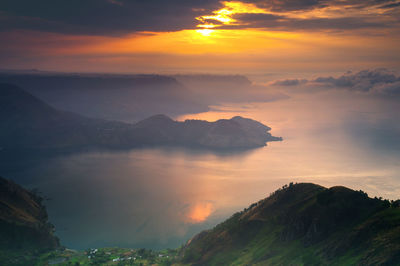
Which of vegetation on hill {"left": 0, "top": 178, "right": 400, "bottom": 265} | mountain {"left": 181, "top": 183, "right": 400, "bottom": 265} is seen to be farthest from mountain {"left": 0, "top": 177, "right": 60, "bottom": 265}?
mountain {"left": 181, "top": 183, "right": 400, "bottom": 265}

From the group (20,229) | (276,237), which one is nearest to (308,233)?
(276,237)

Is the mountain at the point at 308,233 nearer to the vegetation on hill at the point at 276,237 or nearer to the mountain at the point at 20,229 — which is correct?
the vegetation on hill at the point at 276,237

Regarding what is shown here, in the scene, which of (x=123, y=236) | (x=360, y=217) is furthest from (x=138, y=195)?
(x=360, y=217)

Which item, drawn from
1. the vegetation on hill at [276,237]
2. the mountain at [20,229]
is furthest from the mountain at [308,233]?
the mountain at [20,229]

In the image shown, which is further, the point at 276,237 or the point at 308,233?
the point at 276,237

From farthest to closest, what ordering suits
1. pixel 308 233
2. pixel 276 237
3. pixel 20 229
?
pixel 20 229, pixel 276 237, pixel 308 233

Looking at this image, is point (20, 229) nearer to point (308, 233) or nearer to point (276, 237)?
point (276, 237)
